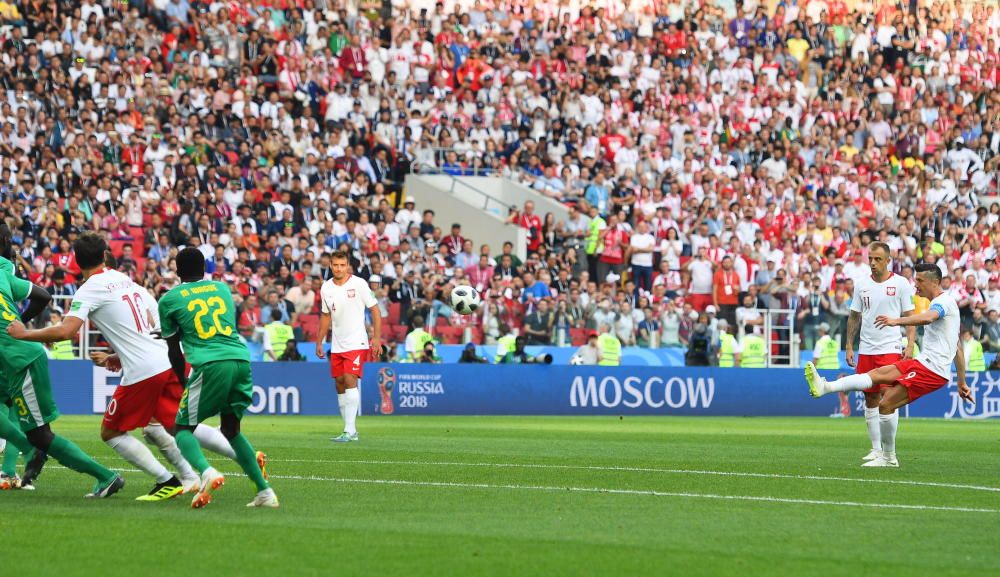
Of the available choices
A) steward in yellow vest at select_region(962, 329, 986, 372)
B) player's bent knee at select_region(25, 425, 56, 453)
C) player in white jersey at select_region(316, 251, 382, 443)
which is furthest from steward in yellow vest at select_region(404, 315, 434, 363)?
player's bent knee at select_region(25, 425, 56, 453)

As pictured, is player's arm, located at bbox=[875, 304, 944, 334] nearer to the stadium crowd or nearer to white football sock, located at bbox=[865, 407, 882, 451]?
white football sock, located at bbox=[865, 407, 882, 451]

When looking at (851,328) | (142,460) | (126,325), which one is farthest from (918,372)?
(126,325)

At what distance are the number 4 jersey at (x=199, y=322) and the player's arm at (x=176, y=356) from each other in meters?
0.10

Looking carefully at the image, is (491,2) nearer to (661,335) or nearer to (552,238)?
(552,238)

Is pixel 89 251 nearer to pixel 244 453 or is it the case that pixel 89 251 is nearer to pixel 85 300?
pixel 85 300

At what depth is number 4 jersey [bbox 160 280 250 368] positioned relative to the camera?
1073 cm

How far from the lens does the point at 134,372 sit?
37.2 feet

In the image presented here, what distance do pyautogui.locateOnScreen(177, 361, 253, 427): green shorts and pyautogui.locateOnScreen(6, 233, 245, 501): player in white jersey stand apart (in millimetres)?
352

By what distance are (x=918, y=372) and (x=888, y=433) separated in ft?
2.25

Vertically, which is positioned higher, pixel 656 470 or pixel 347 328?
pixel 347 328

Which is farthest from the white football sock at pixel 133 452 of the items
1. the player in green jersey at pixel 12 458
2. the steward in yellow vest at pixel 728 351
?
the steward in yellow vest at pixel 728 351

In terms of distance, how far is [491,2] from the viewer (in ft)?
136

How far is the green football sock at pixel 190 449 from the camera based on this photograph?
10906 millimetres

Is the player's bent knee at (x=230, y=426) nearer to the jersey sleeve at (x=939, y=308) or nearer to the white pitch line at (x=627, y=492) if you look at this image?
the white pitch line at (x=627, y=492)
